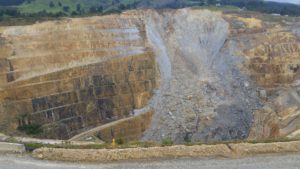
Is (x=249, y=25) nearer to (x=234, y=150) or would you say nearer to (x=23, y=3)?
(x=234, y=150)

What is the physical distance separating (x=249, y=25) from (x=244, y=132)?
56.6 feet

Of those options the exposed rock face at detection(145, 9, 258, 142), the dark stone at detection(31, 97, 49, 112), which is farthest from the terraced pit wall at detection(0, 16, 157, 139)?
the exposed rock face at detection(145, 9, 258, 142)

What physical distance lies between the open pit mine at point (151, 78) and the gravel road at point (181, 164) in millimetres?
15891

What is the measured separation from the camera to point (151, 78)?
147ft

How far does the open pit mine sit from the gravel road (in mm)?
15891

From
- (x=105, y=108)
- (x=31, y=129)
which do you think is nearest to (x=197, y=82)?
(x=105, y=108)

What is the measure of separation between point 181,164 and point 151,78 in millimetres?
27856

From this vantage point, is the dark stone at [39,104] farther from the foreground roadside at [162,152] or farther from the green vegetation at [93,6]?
the green vegetation at [93,6]

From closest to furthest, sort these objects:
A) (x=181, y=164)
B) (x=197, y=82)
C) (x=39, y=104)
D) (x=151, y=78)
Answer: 1. (x=181, y=164)
2. (x=39, y=104)
3. (x=151, y=78)
4. (x=197, y=82)

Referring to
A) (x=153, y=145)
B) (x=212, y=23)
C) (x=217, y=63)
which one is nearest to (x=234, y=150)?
(x=153, y=145)

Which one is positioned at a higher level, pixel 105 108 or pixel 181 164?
pixel 181 164

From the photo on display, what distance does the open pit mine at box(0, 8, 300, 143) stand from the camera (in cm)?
3731

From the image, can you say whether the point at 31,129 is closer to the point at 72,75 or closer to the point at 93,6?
the point at 72,75

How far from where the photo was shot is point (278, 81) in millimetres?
49469
